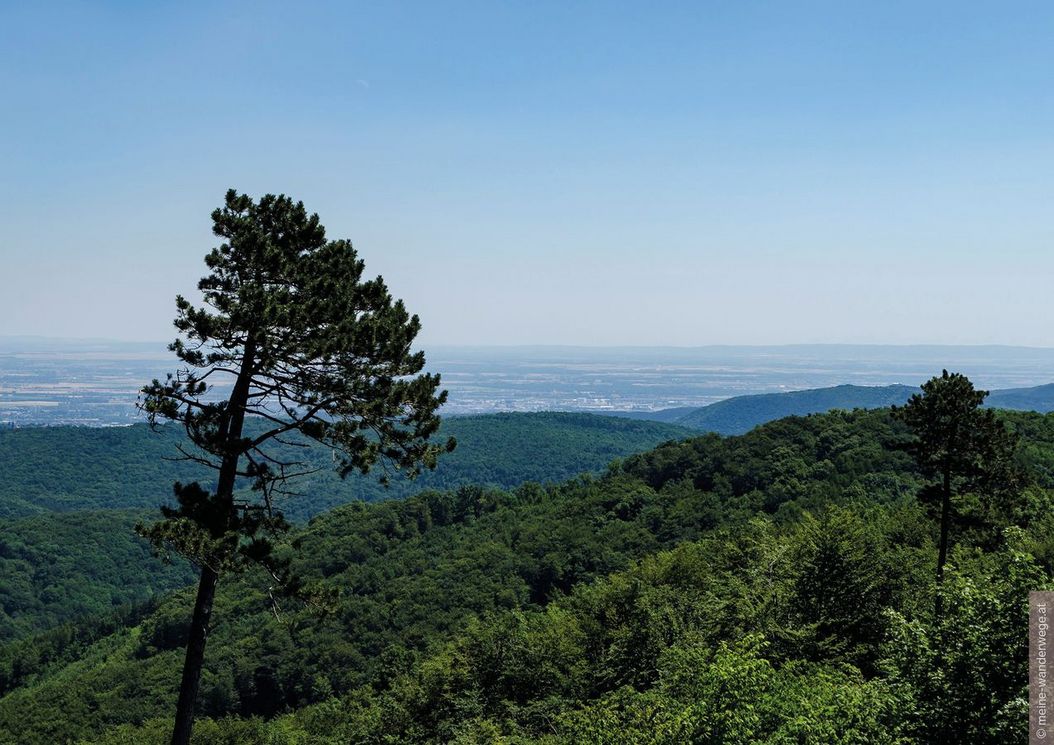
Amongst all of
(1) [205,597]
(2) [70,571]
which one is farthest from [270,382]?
(2) [70,571]

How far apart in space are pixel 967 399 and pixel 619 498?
59.9m

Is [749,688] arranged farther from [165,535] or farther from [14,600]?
[14,600]

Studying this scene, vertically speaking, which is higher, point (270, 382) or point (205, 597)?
point (270, 382)

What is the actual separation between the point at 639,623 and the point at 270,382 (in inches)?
800

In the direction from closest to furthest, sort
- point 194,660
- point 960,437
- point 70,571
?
point 194,660
point 960,437
point 70,571

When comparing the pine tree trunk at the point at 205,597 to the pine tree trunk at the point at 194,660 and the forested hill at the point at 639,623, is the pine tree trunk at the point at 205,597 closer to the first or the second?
the pine tree trunk at the point at 194,660

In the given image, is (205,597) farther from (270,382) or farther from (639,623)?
(639,623)

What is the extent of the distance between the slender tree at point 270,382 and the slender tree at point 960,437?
15.5 meters

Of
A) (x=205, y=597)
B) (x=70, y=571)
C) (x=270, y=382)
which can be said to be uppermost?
(x=270, y=382)

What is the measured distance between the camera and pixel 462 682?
1179 inches

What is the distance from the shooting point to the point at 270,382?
13.4 metres

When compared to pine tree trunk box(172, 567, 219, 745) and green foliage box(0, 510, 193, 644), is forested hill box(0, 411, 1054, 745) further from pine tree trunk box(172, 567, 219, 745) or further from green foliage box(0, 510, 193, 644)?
green foliage box(0, 510, 193, 644)

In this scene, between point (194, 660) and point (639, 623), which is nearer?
point (194, 660)

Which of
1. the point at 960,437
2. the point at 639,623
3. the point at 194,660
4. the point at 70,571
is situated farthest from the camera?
the point at 70,571
